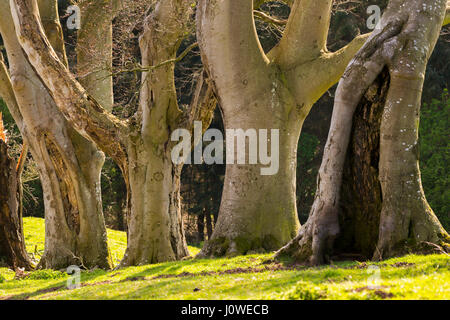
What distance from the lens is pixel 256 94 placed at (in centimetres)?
1320

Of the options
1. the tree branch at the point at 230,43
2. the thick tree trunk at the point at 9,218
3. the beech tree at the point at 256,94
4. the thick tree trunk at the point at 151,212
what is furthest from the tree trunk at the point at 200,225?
the tree branch at the point at 230,43

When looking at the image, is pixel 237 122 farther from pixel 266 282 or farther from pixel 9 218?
pixel 9 218


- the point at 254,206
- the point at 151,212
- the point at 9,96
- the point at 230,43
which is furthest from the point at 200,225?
the point at 230,43

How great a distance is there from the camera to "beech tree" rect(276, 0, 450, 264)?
9.57m

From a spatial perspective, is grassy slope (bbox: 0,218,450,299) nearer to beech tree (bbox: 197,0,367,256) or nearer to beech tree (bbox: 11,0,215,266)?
beech tree (bbox: 197,0,367,256)

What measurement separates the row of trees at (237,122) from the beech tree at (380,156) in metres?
0.02

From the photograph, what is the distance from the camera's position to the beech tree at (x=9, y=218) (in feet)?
62.2

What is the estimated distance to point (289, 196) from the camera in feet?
44.1

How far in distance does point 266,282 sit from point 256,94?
604cm

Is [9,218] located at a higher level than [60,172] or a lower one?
lower

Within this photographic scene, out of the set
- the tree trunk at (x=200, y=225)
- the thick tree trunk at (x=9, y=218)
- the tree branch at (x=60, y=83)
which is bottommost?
the tree trunk at (x=200, y=225)

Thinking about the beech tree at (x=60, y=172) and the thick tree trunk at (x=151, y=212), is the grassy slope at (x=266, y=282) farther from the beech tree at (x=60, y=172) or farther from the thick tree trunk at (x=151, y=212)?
Result: the beech tree at (x=60, y=172)
